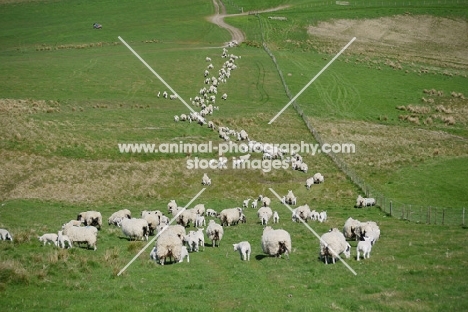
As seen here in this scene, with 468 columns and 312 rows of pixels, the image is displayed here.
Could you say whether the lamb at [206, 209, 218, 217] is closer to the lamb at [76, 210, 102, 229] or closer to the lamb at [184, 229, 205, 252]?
the lamb at [76, 210, 102, 229]

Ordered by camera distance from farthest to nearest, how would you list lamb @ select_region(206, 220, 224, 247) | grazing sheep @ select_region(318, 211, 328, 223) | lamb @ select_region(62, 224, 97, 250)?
grazing sheep @ select_region(318, 211, 328, 223)
lamb @ select_region(206, 220, 224, 247)
lamb @ select_region(62, 224, 97, 250)

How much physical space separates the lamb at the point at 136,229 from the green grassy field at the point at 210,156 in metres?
0.78

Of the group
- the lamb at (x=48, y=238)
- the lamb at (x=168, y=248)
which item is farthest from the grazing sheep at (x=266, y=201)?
the lamb at (x=48, y=238)

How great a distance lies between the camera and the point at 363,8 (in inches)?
5886

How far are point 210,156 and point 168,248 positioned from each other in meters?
32.4

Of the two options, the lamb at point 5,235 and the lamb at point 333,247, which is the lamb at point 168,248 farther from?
the lamb at point 5,235

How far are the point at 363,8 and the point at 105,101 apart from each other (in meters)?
96.6

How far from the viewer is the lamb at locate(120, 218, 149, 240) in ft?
103

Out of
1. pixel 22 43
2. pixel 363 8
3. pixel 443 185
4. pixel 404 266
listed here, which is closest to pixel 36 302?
pixel 404 266

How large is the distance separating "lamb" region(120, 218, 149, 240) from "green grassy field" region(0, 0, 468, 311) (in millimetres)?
784

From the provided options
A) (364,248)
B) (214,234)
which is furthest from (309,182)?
(364,248)

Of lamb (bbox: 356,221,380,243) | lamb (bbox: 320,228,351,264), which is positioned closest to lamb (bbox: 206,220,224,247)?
lamb (bbox: 320,228,351,264)

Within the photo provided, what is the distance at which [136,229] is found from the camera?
1238 inches

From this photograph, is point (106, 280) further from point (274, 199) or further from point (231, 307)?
point (274, 199)
